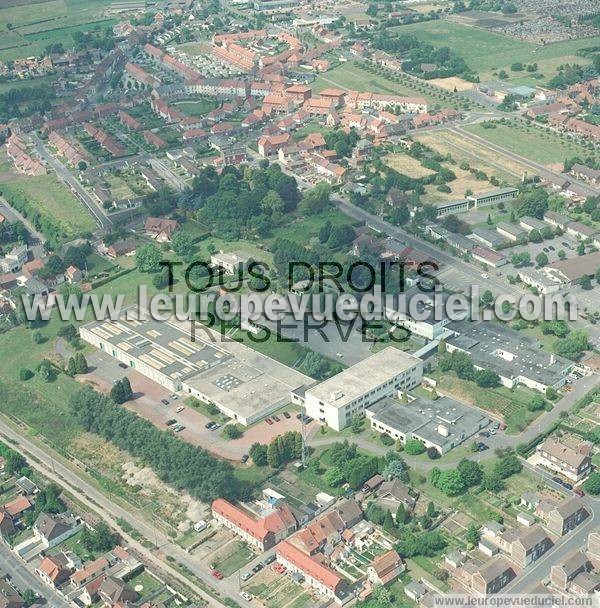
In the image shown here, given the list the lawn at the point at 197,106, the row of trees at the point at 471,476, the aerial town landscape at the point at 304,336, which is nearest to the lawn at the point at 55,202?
the aerial town landscape at the point at 304,336

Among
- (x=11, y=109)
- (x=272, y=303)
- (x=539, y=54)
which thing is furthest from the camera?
(x=539, y=54)

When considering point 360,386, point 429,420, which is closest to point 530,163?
point 360,386

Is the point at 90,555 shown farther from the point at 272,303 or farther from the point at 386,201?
the point at 386,201

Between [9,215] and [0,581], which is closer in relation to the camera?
[0,581]

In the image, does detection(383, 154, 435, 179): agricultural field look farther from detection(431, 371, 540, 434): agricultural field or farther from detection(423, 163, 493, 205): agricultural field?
detection(431, 371, 540, 434): agricultural field

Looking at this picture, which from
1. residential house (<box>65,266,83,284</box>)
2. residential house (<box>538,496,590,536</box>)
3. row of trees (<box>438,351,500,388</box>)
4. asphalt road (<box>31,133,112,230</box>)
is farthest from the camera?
asphalt road (<box>31,133,112,230</box>)

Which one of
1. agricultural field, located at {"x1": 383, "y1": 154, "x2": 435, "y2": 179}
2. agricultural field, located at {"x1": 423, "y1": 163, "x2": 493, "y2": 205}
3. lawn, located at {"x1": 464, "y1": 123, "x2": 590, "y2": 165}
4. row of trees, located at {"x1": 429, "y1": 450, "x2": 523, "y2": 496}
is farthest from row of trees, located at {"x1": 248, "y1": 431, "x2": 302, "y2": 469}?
lawn, located at {"x1": 464, "y1": 123, "x2": 590, "y2": 165}

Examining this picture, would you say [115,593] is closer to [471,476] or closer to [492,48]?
[471,476]

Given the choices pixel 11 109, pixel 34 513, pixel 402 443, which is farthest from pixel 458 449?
pixel 11 109
